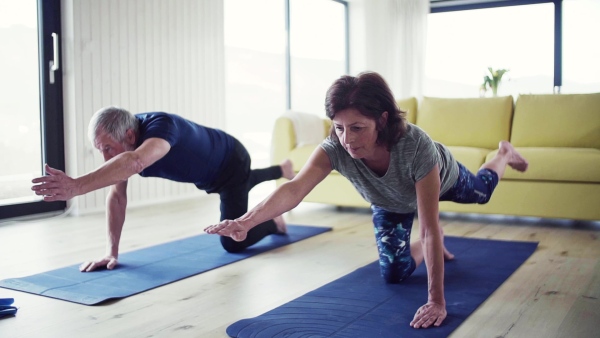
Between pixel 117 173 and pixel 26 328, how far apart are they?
0.56 metres

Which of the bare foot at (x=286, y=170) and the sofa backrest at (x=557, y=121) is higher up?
the sofa backrest at (x=557, y=121)

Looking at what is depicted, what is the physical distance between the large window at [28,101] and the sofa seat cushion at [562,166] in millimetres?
3149

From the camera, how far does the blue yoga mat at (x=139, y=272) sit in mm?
2320

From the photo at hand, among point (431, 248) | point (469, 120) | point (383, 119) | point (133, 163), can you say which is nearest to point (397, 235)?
point (431, 248)

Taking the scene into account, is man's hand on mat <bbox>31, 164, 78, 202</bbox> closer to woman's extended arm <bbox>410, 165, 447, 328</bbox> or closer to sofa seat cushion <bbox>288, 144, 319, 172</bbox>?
woman's extended arm <bbox>410, 165, 447, 328</bbox>

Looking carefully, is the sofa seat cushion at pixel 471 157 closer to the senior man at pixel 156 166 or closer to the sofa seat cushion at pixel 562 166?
the sofa seat cushion at pixel 562 166

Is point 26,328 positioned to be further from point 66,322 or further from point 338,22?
point 338,22

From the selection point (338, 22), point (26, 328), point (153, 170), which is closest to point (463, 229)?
point (153, 170)

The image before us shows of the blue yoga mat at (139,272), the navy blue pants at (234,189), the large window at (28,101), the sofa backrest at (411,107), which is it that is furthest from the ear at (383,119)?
the large window at (28,101)

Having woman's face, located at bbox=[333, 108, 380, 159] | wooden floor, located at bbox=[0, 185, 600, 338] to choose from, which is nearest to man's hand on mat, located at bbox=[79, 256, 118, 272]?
wooden floor, located at bbox=[0, 185, 600, 338]

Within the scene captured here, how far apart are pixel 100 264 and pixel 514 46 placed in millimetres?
5830

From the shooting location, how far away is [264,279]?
254 cm

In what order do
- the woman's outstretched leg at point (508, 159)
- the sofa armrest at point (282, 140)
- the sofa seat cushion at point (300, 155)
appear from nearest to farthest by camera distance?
1. the woman's outstretched leg at point (508, 159)
2. the sofa seat cushion at point (300, 155)
3. the sofa armrest at point (282, 140)

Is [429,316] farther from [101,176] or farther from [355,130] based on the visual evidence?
[101,176]
